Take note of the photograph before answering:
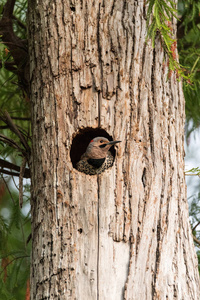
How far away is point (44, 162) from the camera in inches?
148

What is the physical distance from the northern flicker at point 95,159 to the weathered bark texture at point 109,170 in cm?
80

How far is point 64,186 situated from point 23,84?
1.68 m

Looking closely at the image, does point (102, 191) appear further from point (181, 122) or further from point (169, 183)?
point (181, 122)

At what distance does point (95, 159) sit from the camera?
4.78 metres

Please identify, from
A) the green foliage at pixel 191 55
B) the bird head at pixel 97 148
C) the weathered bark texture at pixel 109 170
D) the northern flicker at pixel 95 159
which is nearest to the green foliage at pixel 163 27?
the weathered bark texture at pixel 109 170

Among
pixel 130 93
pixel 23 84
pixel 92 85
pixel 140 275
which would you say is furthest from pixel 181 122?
pixel 23 84

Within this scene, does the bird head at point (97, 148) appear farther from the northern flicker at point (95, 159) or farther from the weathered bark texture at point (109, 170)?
the weathered bark texture at point (109, 170)

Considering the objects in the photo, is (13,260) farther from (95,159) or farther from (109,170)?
(109,170)

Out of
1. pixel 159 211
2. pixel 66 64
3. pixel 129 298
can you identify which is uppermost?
pixel 66 64

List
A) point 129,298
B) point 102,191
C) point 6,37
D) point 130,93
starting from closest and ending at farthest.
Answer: point 129,298 → point 102,191 → point 130,93 → point 6,37

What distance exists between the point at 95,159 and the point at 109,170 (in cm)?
115

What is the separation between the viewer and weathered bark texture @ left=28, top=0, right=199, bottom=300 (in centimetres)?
336

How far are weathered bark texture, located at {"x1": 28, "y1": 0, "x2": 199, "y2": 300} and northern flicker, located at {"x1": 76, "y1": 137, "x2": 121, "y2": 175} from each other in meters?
0.80

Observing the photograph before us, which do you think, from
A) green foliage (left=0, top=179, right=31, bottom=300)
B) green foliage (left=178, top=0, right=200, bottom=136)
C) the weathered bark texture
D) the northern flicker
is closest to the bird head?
the northern flicker
